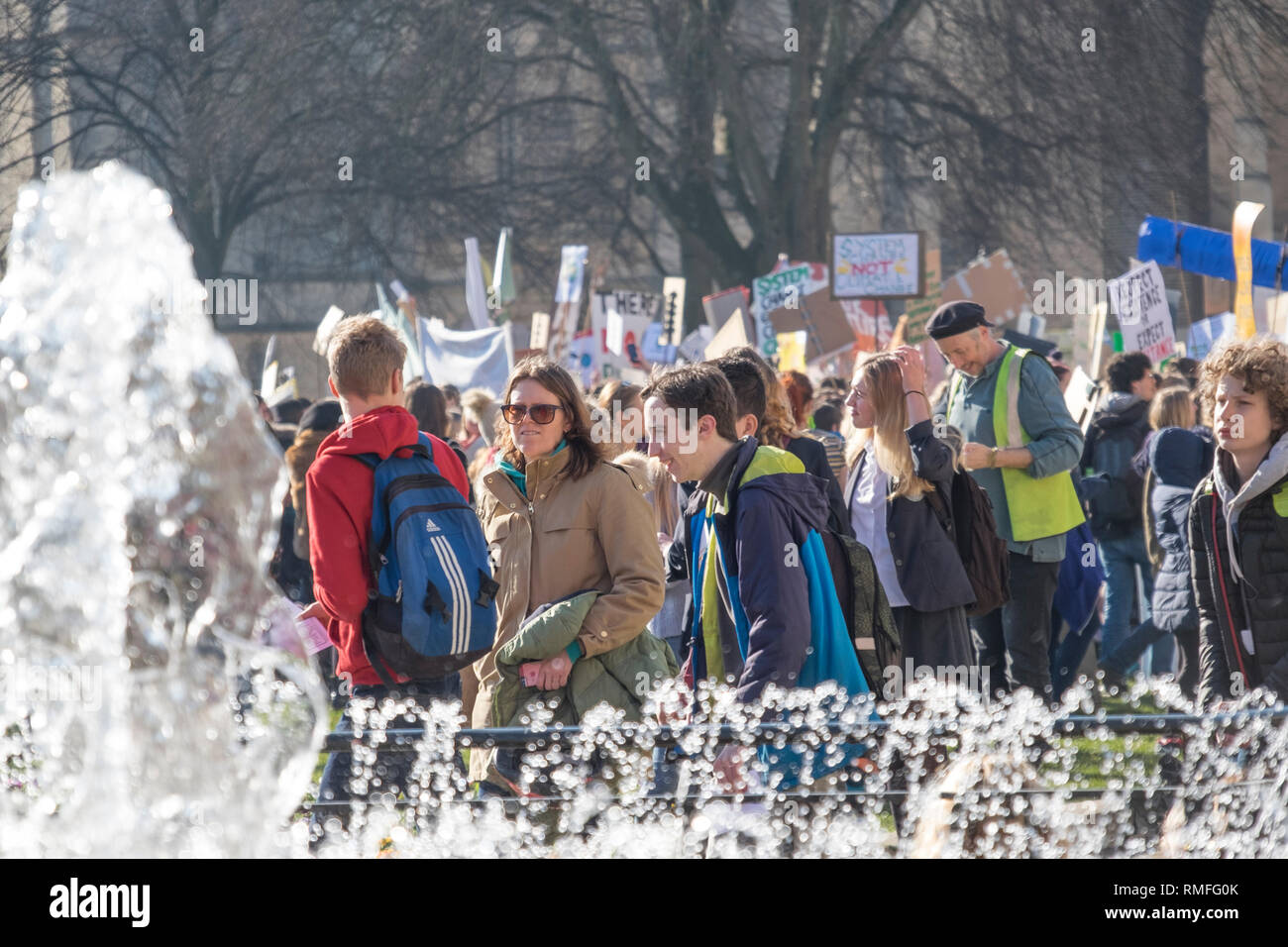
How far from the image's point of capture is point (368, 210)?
26719 mm

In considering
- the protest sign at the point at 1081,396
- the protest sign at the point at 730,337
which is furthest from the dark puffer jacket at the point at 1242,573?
the protest sign at the point at 730,337

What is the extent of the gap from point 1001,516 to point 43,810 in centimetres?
411

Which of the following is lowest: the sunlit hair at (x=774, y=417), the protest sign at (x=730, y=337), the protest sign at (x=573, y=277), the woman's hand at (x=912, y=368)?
the sunlit hair at (x=774, y=417)

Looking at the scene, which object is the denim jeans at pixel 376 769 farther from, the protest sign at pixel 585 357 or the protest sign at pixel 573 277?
the protest sign at pixel 585 357

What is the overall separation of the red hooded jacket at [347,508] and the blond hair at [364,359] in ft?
0.52

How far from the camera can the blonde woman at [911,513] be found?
17.0 ft

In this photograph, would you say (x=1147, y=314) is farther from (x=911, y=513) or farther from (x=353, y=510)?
(x=353, y=510)

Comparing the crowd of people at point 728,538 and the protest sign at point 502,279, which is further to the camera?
the protest sign at point 502,279

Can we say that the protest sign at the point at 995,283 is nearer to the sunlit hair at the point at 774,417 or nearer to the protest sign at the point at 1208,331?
the protest sign at the point at 1208,331

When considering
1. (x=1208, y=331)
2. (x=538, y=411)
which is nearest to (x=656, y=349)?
(x=1208, y=331)

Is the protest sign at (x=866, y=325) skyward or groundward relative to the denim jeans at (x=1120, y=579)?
skyward

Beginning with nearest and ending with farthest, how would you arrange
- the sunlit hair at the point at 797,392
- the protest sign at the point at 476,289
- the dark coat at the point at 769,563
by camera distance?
the dark coat at the point at 769,563, the sunlit hair at the point at 797,392, the protest sign at the point at 476,289

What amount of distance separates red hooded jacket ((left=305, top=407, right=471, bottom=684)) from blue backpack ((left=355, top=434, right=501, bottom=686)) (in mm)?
26

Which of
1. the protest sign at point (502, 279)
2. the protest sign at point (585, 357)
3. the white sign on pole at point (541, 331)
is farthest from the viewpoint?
the protest sign at point (502, 279)
